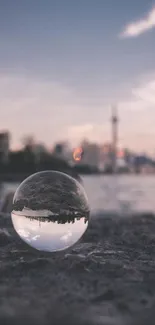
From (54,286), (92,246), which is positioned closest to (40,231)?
(54,286)

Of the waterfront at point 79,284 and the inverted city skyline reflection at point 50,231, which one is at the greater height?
the inverted city skyline reflection at point 50,231

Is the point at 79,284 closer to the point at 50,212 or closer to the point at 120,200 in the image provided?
the point at 50,212

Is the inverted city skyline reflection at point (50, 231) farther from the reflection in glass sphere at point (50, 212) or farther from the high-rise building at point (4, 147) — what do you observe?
the high-rise building at point (4, 147)

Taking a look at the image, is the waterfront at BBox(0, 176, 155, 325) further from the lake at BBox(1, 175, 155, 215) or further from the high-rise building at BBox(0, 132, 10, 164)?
the high-rise building at BBox(0, 132, 10, 164)

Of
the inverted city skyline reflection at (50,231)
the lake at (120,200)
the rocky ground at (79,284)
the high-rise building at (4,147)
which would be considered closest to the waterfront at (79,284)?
the rocky ground at (79,284)

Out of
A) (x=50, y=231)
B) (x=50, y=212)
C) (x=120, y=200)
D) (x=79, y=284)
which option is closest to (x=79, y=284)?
(x=79, y=284)

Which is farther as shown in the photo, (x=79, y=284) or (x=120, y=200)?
(x=120, y=200)
